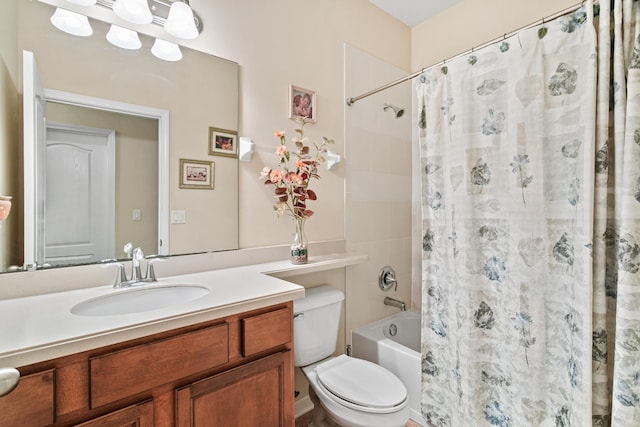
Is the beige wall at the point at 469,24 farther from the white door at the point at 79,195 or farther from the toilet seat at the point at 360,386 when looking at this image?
the white door at the point at 79,195

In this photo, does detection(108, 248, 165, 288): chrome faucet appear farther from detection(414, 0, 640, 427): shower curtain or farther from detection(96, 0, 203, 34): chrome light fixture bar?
detection(414, 0, 640, 427): shower curtain

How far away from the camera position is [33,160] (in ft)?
3.67

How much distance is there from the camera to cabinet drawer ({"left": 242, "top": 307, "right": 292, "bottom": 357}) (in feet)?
3.35

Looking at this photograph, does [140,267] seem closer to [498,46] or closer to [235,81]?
[235,81]

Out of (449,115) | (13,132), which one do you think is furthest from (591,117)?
(13,132)

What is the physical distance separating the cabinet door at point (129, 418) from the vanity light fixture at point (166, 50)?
1.36 m

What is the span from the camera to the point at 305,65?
1.88 meters

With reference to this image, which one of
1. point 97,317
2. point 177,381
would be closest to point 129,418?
point 177,381

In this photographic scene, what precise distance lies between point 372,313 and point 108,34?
6.93ft

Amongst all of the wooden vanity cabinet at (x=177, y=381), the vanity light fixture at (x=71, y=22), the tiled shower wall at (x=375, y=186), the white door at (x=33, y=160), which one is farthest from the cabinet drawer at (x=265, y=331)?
the vanity light fixture at (x=71, y=22)

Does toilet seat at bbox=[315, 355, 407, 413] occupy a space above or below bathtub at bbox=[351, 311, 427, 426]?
above

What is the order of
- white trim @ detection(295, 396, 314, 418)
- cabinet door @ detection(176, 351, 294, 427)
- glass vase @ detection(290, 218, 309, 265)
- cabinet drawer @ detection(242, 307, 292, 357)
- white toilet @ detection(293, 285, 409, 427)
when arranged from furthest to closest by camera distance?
white trim @ detection(295, 396, 314, 418) → glass vase @ detection(290, 218, 309, 265) → white toilet @ detection(293, 285, 409, 427) → cabinet drawer @ detection(242, 307, 292, 357) → cabinet door @ detection(176, 351, 294, 427)

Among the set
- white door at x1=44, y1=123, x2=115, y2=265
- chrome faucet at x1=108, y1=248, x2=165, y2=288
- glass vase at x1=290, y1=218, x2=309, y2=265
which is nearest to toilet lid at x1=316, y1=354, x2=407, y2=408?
glass vase at x1=290, y1=218, x2=309, y2=265

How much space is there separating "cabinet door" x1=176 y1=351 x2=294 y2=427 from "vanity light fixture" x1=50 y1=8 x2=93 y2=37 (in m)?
1.36
